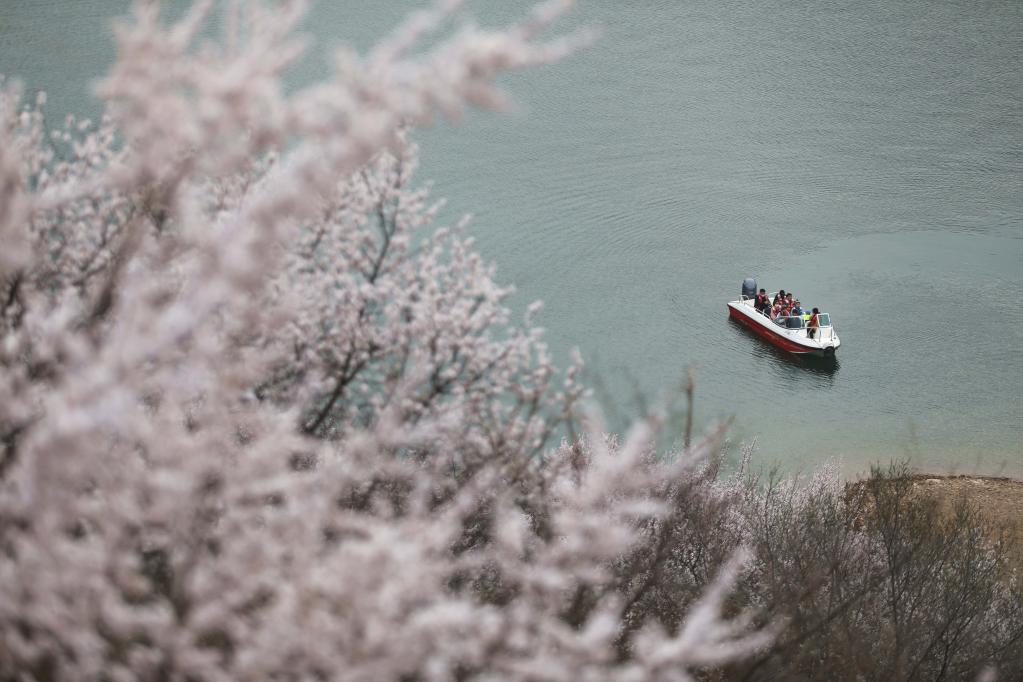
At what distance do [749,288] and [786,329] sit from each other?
179cm

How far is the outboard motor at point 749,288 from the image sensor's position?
1201 inches

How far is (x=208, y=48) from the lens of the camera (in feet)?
14.8

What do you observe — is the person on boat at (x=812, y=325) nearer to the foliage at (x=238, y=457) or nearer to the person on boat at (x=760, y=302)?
the person on boat at (x=760, y=302)

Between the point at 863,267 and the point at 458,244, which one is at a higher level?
the point at 863,267

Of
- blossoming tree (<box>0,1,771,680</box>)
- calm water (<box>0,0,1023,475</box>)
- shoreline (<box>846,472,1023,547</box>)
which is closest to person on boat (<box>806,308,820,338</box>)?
calm water (<box>0,0,1023,475</box>)

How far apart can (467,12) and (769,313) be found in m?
24.5

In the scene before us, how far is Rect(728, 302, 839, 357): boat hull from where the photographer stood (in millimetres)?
29297

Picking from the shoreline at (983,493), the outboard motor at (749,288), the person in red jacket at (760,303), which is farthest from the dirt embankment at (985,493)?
the outboard motor at (749,288)

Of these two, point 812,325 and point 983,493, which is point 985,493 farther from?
point 812,325

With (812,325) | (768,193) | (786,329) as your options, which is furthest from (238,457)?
(768,193)

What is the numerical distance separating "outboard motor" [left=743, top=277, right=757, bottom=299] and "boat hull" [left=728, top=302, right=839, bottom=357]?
0.38 meters

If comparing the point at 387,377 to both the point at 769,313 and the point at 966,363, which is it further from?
the point at 966,363

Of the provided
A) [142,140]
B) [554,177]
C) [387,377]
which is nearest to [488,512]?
[387,377]

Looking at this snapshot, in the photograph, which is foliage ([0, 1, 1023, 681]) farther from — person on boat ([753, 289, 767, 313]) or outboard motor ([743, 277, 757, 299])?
outboard motor ([743, 277, 757, 299])
